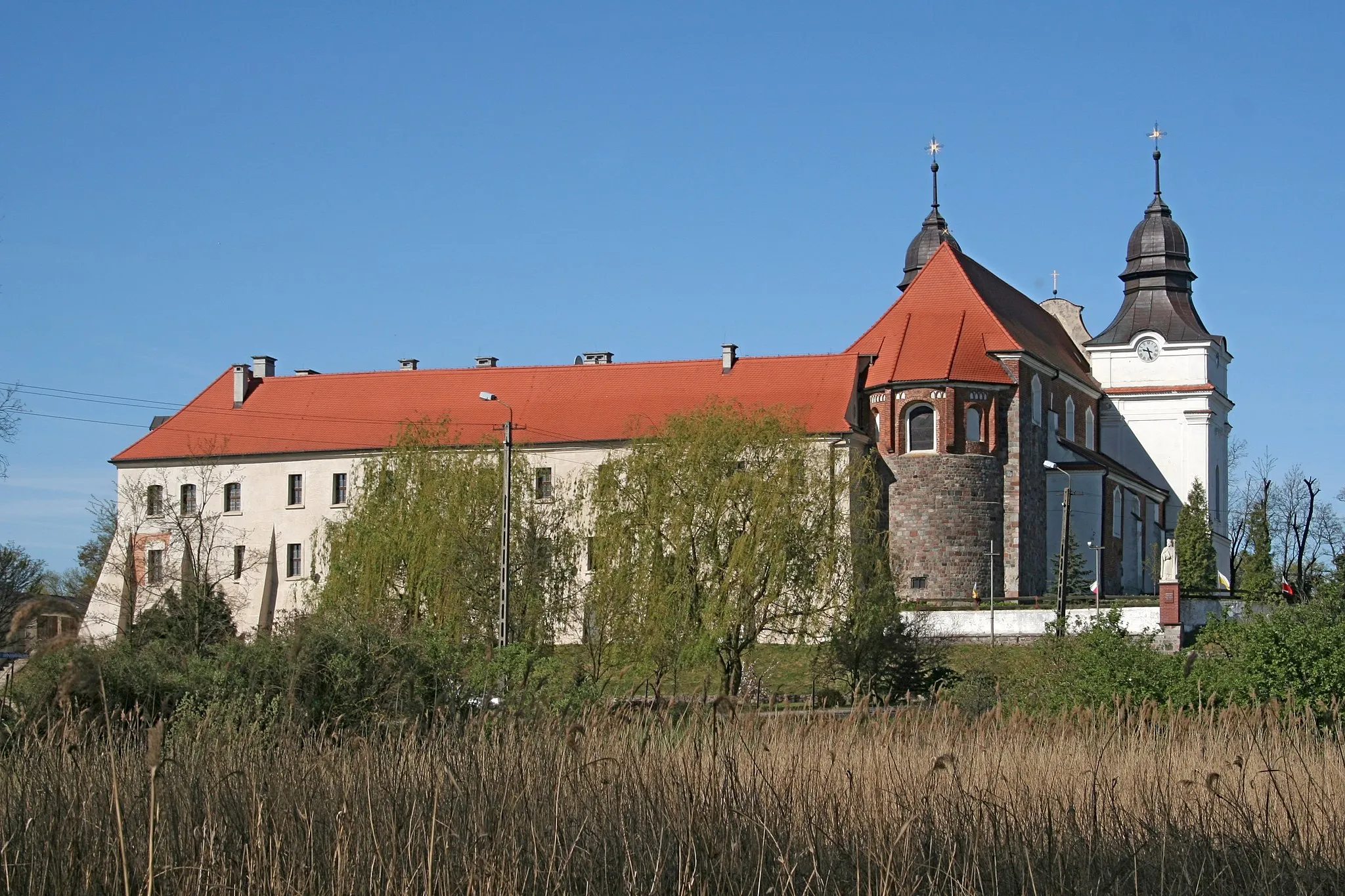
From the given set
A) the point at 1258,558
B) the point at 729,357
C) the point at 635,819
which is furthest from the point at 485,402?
the point at 635,819

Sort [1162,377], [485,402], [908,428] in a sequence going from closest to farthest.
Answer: [908,428] → [485,402] → [1162,377]

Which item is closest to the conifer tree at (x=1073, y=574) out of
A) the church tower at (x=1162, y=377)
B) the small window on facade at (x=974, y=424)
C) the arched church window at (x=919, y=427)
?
the small window on facade at (x=974, y=424)

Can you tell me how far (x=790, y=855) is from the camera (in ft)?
24.1

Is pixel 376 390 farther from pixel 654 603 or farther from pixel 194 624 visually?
pixel 194 624

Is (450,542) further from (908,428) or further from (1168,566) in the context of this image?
(1168,566)

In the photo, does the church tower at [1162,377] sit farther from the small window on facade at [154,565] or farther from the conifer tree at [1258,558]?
the small window on facade at [154,565]

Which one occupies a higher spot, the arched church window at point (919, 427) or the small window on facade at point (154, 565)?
the arched church window at point (919, 427)

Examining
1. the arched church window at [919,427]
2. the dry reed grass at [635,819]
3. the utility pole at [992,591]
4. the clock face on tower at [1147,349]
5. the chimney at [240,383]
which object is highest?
the clock face on tower at [1147,349]

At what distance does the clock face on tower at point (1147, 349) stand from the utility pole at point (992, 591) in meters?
16.9

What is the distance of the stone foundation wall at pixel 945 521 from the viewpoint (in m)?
47.1

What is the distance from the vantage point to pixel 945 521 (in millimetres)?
47312

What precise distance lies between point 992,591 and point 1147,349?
19.7 m

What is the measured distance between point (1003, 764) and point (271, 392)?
161 ft

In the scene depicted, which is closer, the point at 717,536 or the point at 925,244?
the point at 717,536
